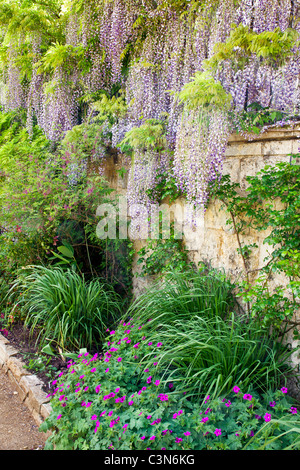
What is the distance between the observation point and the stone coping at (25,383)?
8.28 ft

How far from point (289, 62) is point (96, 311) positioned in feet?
8.85

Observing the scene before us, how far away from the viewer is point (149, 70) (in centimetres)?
357

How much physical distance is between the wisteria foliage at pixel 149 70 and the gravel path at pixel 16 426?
2049 mm

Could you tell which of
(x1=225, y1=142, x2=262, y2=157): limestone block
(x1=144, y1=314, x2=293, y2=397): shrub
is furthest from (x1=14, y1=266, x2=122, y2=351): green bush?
(x1=225, y1=142, x2=262, y2=157): limestone block

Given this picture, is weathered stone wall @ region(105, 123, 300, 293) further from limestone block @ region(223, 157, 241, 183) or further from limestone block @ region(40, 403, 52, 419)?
limestone block @ region(40, 403, 52, 419)

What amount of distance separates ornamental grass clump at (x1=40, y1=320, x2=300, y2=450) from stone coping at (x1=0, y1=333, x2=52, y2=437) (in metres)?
0.34

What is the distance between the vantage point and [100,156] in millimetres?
4270

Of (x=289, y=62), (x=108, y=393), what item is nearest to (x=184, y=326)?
(x=108, y=393)

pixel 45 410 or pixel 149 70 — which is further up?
pixel 149 70

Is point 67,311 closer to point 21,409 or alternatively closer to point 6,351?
point 6,351

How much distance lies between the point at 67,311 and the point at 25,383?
666mm

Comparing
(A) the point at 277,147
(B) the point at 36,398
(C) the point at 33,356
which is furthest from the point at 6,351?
(A) the point at 277,147

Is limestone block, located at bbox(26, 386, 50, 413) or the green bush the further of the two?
the green bush

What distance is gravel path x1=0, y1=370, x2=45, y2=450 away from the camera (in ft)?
7.66
